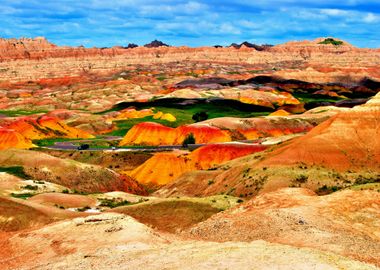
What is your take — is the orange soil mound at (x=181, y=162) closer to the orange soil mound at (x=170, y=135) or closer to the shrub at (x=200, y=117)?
the orange soil mound at (x=170, y=135)

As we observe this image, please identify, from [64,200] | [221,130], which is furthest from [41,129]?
[64,200]

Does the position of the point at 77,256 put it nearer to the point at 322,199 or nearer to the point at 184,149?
the point at 322,199

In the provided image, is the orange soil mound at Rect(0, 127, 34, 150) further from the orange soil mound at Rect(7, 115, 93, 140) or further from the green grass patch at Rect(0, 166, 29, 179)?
the green grass patch at Rect(0, 166, 29, 179)

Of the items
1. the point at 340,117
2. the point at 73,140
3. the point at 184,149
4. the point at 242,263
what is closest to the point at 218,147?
the point at 184,149

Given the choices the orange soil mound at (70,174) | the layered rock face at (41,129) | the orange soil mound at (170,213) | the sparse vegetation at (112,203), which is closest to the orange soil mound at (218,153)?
the orange soil mound at (70,174)

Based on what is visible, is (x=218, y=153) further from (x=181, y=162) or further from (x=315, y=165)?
(x=315, y=165)
